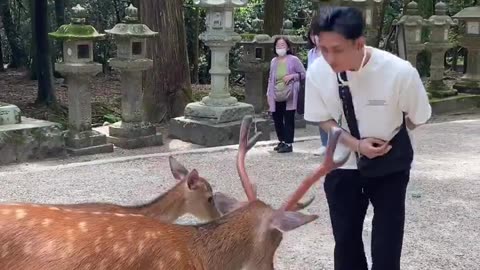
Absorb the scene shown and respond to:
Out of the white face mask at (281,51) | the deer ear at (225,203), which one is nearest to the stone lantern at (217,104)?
the white face mask at (281,51)

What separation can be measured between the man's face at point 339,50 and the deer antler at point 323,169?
0.86 ft

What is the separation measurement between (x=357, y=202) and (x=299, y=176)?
4.46 metres

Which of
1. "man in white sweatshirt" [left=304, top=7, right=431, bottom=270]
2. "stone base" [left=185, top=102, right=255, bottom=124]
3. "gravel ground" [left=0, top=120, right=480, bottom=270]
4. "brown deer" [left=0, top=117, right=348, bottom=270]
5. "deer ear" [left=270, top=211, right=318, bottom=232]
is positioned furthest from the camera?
"stone base" [left=185, top=102, right=255, bottom=124]

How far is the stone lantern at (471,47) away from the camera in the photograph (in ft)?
46.8

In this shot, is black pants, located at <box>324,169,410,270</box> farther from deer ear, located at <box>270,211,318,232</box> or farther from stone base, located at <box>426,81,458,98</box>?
stone base, located at <box>426,81,458,98</box>

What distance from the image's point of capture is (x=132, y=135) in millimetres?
10117

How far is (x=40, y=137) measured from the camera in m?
9.09

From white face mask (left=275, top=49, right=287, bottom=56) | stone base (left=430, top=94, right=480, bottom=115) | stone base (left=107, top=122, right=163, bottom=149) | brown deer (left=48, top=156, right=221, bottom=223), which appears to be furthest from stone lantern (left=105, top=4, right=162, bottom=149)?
brown deer (left=48, top=156, right=221, bottom=223)

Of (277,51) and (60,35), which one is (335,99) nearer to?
(277,51)

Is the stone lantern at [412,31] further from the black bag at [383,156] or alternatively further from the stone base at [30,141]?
the black bag at [383,156]

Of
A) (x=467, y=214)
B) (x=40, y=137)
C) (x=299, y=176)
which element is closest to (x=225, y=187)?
(x=299, y=176)

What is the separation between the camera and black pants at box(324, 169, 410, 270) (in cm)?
322

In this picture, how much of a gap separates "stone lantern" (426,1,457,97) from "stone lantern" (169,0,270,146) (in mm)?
4755

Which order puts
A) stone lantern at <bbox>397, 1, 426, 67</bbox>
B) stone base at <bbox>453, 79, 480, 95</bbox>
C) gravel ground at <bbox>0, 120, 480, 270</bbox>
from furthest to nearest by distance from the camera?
stone base at <bbox>453, 79, 480, 95</bbox>, stone lantern at <bbox>397, 1, 426, 67</bbox>, gravel ground at <bbox>0, 120, 480, 270</bbox>
